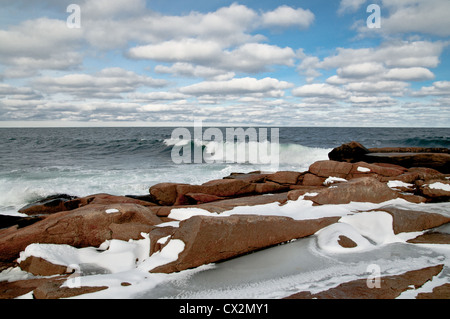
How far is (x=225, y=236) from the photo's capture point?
14.5 ft

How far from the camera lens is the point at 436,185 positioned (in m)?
7.40

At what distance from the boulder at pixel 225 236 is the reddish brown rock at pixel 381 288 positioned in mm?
1395

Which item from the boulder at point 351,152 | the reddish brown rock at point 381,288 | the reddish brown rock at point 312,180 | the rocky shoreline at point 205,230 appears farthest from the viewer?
the boulder at point 351,152

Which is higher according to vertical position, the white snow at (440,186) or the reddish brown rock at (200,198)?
the white snow at (440,186)

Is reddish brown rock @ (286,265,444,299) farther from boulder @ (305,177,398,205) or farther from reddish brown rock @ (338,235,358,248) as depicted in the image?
boulder @ (305,177,398,205)

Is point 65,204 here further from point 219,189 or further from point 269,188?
point 269,188

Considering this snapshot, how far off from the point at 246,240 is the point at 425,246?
2851 mm

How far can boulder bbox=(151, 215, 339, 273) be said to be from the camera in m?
4.19

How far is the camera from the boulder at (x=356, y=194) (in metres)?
6.53

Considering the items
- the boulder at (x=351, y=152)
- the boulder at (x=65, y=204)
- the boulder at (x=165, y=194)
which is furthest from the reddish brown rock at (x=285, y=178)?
the boulder at (x=351, y=152)

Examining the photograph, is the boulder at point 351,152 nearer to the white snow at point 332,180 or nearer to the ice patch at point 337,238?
the white snow at point 332,180

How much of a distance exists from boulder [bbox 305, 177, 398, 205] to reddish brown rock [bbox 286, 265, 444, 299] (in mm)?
2972
